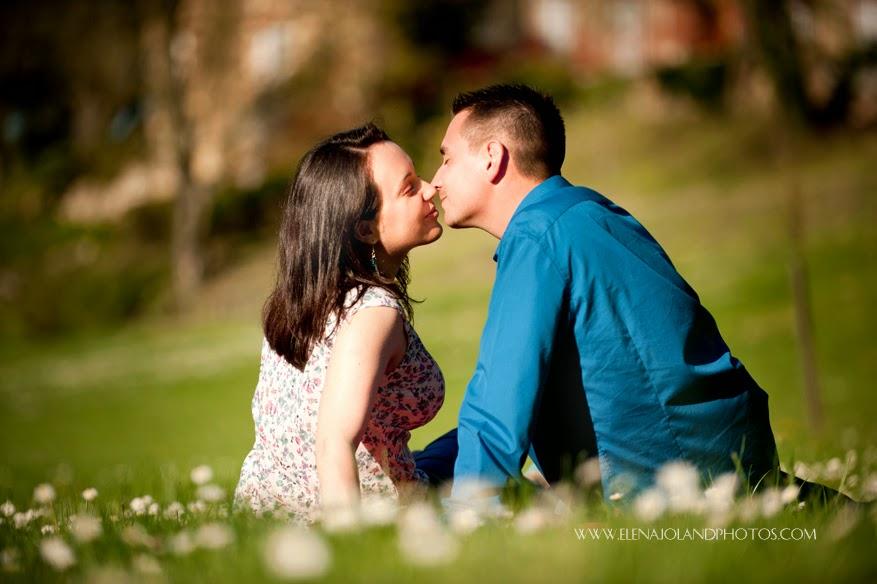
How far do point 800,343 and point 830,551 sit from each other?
6960 mm

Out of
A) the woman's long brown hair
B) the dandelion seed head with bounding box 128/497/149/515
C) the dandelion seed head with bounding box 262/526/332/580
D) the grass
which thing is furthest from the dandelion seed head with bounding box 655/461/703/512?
the dandelion seed head with bounding box 128/497/149/515

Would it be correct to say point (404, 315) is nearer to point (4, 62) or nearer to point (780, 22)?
point (780, 22)

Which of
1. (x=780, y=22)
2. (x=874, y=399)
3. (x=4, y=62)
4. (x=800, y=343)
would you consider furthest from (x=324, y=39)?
(x=800, y=343)

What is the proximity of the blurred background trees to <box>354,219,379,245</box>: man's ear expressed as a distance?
24.6 metres

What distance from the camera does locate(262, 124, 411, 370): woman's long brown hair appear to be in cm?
355

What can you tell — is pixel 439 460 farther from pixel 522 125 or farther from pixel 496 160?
pixel 522 125

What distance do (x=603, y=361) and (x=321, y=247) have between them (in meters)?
1.09

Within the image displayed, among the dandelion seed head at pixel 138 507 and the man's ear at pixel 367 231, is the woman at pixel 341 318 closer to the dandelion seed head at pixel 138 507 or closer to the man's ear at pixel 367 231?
the man's ear at pixel 367 231

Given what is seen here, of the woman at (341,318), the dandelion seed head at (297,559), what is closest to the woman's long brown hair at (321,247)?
the woman at (341,318)

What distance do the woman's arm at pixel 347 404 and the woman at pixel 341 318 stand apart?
1 cm

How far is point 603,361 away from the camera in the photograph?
10.8 feet

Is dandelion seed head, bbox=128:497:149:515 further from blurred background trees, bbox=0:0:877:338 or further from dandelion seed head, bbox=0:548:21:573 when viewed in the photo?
blurred background trees, bbox=0:0:877:338

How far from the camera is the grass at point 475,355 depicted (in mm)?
2203

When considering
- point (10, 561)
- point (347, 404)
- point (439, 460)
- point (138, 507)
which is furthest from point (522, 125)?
point (10, 561)
